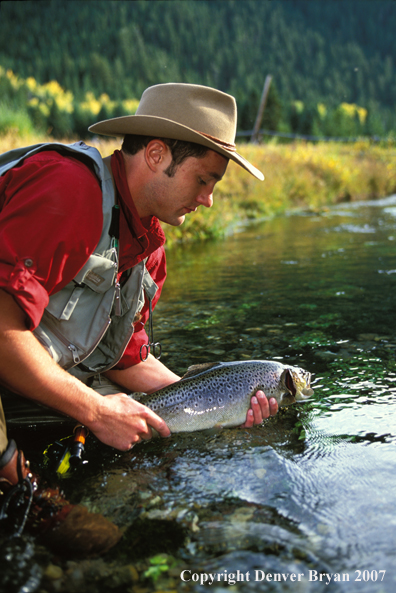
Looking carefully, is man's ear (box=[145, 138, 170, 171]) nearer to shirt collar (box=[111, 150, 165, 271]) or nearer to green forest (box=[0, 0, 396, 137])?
shirt collar (box=[111, 150, 165, 271])

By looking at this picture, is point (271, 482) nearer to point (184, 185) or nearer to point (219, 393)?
point (219, 393)

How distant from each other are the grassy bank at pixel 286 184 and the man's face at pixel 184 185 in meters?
7.23

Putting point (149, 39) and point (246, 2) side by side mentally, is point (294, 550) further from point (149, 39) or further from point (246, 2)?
point (246, 2)

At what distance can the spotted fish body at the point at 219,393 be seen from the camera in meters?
2.90

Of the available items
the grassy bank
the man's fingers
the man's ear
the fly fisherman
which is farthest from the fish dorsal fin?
the grassy bank

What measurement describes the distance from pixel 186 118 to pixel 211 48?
13650 centimetres

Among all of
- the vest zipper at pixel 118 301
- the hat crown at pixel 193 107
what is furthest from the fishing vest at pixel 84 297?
the hat crown at pixel 193 107

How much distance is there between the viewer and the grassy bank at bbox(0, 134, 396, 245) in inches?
452

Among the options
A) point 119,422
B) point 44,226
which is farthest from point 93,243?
point 119,422

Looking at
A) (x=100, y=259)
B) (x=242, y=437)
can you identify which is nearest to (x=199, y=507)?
(x=242, y=437)

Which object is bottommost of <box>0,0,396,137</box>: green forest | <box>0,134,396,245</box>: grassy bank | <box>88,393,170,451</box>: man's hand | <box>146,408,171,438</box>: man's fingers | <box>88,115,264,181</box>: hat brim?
<box>0,0,396,137</box>: green forest

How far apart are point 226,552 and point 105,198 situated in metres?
1.51

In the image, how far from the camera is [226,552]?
75.5 inches

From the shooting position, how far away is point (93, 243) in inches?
92.6
